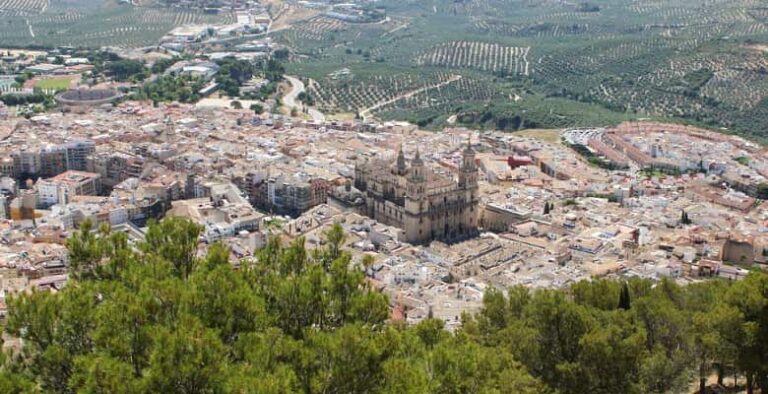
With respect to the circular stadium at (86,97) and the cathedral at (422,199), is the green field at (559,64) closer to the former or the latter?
the circular stadium at (86,97)

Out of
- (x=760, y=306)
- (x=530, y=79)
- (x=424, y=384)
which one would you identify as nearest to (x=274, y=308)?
(x=424, y=384)

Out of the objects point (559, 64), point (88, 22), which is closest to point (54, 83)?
point (88, 22)

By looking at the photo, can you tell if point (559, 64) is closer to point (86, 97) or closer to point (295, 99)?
point (295, 99)

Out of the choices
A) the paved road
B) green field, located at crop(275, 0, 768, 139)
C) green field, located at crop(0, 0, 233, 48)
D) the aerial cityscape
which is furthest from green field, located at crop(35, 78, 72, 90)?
green field, located at crop(275, 0, 768, 139)

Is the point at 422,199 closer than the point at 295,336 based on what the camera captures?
No

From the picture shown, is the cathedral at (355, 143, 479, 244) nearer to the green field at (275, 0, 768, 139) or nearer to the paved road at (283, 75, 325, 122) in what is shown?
the paved road at (283, 75, 325, 122)
